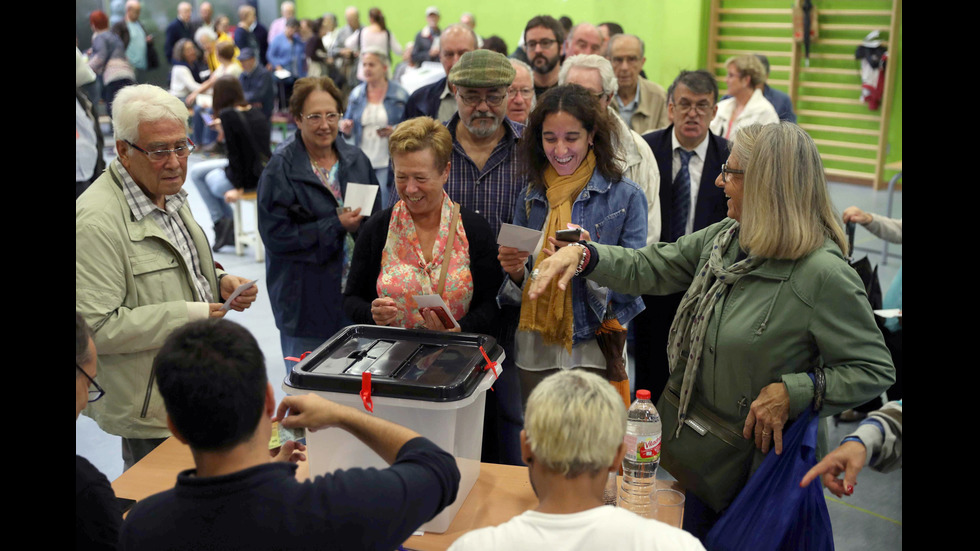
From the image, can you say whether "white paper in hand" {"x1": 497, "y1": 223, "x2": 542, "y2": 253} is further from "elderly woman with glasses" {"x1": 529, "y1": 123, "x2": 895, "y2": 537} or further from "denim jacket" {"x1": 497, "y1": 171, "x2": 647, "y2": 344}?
"denim jacket" {"x1": 497, "y1": 171, "x2": 647, "y2": 344}

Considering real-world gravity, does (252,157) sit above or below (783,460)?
above

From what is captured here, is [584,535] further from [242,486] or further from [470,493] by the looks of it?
[470,493]

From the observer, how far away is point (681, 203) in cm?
382

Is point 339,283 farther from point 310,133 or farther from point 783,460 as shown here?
point 783,460

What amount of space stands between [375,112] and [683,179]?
3.31 m

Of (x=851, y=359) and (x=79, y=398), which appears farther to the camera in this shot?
(x=851, y=359)

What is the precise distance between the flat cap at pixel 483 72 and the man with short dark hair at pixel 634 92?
224cm

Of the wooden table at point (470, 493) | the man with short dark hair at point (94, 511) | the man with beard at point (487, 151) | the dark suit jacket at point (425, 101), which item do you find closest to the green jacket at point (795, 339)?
the wooden table at point (470, 493)

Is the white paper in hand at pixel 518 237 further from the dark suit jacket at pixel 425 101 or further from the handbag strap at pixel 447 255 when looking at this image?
the dark suit jacket at pixel 425 101
